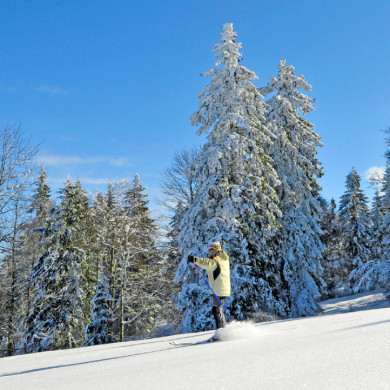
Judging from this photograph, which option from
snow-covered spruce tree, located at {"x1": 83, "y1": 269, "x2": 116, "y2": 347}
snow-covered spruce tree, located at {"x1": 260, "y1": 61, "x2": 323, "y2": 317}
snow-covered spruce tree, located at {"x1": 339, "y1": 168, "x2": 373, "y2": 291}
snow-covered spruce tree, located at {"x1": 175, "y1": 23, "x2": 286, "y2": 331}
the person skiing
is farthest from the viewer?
snow-covered spruce tree, located at {"x1": 339, "y1": 168, "x2": 373, "y2": 291}

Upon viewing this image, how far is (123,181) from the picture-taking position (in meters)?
24.3

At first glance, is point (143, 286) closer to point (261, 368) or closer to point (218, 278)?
point (218, 278)

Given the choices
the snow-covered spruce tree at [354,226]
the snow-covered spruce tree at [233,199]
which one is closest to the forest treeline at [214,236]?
the snow-covered spruce tree at [233,199]

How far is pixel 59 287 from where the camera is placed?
20.8m

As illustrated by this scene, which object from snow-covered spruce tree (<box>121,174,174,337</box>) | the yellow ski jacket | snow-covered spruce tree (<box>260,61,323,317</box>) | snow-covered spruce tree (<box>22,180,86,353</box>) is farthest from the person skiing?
snow-covered spruce tree (<box>22,180,86,353</box>)

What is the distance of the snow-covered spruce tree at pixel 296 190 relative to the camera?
1800 cm

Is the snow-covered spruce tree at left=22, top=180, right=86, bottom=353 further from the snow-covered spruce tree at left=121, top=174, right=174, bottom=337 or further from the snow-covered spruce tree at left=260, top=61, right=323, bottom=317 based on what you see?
the snow-covered spruce tree at left=260, top=61, right=323, bottom=317

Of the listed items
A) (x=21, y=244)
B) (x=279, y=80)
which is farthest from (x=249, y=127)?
(x=21, y=244)

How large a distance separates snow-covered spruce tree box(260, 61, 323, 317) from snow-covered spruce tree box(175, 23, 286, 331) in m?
2.82

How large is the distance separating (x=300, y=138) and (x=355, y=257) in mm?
21316

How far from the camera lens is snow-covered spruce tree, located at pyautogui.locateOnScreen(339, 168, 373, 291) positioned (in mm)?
35625

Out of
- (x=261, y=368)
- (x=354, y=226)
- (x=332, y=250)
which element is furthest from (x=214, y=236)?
(x=332, y=250)

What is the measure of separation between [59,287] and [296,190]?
618 inches

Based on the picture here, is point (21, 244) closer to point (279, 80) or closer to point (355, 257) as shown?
point (279, 80)
